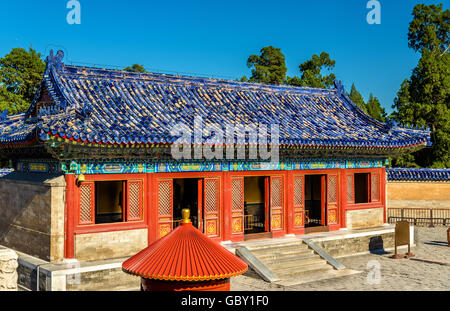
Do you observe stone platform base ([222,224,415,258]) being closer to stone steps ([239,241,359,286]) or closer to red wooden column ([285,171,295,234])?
stone steps ([239,241,359,286])

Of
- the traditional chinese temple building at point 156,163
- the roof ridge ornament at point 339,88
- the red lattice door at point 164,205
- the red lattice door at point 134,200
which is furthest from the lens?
the roof ridge ornament at point 339,88

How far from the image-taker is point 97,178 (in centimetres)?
1256

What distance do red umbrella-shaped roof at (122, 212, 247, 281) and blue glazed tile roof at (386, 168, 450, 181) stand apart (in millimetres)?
19978

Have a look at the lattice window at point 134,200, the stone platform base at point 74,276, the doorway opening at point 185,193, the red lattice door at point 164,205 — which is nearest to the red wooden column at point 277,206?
the red lattice door at point 164,205

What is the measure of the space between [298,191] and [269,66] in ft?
103

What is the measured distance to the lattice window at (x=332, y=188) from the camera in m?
16.8

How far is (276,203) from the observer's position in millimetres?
15688

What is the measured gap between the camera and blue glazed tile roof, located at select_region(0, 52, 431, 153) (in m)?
12.2

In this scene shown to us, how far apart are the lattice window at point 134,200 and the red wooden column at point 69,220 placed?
5.05ft

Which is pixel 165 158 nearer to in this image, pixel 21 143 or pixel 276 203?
pixel 21 143

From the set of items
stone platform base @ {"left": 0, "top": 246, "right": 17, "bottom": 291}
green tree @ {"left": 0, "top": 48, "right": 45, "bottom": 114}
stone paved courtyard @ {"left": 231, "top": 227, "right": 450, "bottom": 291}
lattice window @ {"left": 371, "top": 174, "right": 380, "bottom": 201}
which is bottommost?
stone paved courtyard @ {"left": 231, "top": 227, "right": 450, "bottom": 291}

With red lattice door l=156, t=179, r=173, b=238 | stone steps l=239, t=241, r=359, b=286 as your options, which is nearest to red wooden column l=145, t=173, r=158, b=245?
red lattice door l=156, t=179, r=173, b=238

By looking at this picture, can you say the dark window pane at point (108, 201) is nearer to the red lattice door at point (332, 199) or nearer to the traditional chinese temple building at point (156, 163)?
the traditional chinese temple building at point (156, 163)

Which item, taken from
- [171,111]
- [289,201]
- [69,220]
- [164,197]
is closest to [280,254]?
[289,201]
